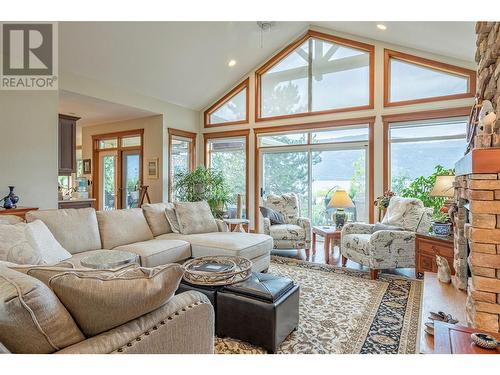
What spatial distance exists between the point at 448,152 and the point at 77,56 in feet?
19.0

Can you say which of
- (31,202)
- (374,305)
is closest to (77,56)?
(31,202)

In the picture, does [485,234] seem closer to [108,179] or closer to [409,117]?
[409,117]

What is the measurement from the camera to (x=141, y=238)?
135 inches

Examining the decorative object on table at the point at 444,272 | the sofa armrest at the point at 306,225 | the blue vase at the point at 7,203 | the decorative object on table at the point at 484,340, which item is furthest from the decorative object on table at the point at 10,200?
the decorative object on table at the point at 444,272

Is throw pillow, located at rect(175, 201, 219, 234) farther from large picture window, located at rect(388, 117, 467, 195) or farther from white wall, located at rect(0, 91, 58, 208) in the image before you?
large picture window, located at rect(388, 117, 467, 195)

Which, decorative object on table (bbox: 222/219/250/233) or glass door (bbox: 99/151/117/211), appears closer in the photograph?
decorative object on table (bbox: 222/219/250/233)

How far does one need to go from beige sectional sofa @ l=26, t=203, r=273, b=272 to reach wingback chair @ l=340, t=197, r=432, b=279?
1113mm

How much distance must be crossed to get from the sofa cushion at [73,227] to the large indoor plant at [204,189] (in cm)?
310

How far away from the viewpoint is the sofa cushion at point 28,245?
1855mm

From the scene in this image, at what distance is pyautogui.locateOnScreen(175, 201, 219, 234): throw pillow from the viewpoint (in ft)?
12.3

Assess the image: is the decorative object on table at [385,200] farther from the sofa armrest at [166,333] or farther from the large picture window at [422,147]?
the sofa armrest at [166,333]

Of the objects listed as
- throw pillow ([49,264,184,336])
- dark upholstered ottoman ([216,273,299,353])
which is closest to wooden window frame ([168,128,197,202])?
dark upholstered ottoman ([216,273,299,353])

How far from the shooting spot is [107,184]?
7.27 m

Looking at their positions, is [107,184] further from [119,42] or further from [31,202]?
[119,42]
